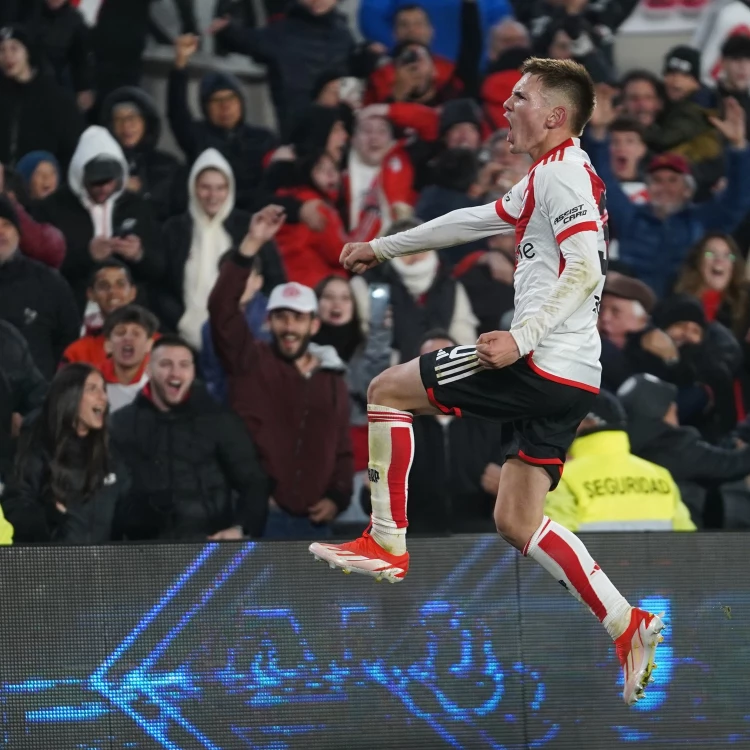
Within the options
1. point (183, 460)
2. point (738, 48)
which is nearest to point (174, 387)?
point (183, 460)

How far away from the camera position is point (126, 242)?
754 cm

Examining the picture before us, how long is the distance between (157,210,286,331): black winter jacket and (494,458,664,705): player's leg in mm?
3368

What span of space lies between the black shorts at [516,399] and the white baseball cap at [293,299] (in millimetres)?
2822

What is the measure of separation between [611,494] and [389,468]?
84.5 inches

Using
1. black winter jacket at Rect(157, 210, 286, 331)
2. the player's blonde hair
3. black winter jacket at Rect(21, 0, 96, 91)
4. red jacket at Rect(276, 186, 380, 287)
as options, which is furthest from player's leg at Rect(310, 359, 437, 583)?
black winter jacket at Rect(21, 0, 96, 91)

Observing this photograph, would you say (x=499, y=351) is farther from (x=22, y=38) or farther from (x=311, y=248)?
(x=22, y=38)

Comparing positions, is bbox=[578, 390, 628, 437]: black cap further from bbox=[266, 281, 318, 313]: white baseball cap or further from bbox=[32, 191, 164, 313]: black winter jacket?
bbox=[32, 191, 164, 313]: black winter jacket

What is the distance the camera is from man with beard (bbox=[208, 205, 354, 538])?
23.5 feet

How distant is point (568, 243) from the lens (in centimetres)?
427

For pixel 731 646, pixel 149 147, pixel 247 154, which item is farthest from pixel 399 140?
pixel 731 646

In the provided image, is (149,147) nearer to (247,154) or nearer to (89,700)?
(247,154)

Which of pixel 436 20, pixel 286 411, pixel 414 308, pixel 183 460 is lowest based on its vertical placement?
pixel 183 460

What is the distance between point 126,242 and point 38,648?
3038 mm

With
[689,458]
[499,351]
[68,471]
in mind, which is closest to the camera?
[499,351]
